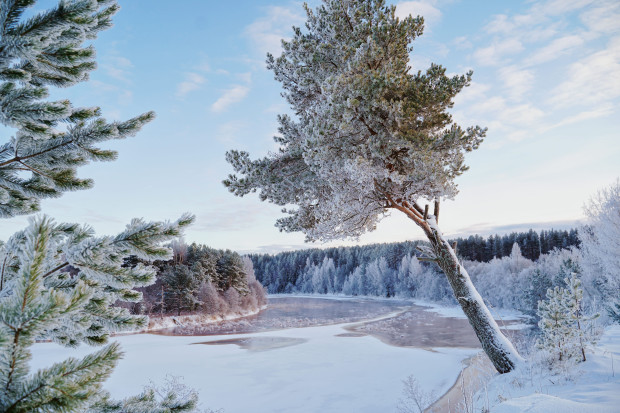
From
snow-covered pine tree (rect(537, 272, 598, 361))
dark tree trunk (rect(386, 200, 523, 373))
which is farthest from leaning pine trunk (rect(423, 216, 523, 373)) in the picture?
snow-covered pine tree (rect(537, 272, 598, 361))

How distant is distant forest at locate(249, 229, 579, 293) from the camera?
7788 centimetres

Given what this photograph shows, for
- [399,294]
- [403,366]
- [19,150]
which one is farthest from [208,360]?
[399,294]

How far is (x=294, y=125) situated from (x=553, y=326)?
26.6 feet

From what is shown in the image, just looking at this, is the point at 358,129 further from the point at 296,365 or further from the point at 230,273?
the point at 230,273

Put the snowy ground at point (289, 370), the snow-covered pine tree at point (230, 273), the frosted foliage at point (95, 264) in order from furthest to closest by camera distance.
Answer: the snow-covered pine tree at point (230, 273)
the snowy ground at point (289, 370)
the frosted foliage at point (95, 264)

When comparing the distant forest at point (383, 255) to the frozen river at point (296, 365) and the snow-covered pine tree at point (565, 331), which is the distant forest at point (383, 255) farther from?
the snow-covered pine tree at point (565, 331)

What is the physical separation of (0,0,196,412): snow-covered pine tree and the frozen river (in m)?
8.23

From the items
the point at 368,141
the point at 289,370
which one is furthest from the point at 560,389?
the point at 289,370

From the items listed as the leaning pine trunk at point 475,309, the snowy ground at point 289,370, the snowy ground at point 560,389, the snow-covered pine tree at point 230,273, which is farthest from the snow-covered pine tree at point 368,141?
the snow-covered pine tree at point 230,273

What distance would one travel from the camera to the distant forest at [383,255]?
77.9 m

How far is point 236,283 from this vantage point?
43.7 m

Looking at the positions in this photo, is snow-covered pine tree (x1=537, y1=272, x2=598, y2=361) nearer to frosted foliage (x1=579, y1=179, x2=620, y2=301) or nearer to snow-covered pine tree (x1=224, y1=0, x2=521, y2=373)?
snow-covered pine tree (x1=224, y1=0, x2=521, y2=373)

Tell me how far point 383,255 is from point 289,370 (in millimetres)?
72129

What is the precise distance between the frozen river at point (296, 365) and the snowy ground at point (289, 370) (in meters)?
0.03
